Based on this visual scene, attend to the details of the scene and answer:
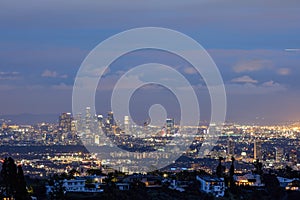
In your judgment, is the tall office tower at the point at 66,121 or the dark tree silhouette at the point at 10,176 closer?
the dark tree silhouette at the point at 10,176

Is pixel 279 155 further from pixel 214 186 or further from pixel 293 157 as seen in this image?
pixel 214 186

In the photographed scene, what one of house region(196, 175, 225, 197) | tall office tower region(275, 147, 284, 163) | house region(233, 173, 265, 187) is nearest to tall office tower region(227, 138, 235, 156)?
tall office tower region(275, 147, 284, 163)

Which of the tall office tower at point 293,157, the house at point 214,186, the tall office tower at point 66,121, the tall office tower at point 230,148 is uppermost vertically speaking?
the tall office tower at point 66,121

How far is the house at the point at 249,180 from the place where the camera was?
38.3 metres

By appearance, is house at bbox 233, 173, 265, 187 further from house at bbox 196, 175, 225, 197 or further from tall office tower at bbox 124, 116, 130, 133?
tall office tower at bbox 124, 116, 130, 133

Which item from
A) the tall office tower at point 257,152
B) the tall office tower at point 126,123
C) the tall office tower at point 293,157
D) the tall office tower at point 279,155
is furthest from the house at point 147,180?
the tall office tower at point 257,152

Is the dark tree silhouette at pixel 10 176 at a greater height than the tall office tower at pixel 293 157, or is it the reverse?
the tall office tower at pixel 293 157

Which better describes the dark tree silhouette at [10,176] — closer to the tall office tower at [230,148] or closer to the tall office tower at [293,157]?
the tall office tower at [293,157]

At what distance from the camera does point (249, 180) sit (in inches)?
1534

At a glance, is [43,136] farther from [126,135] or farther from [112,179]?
[112,179]

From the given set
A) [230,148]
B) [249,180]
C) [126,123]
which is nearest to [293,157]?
[230,148]

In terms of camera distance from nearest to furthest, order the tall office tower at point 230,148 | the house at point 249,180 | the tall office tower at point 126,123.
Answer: the house at point 249,180
the tall office tower at point 126,123
the tall office tower at point 230,148

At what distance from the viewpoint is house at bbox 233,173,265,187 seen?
126 feet

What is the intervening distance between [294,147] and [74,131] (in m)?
31.7
